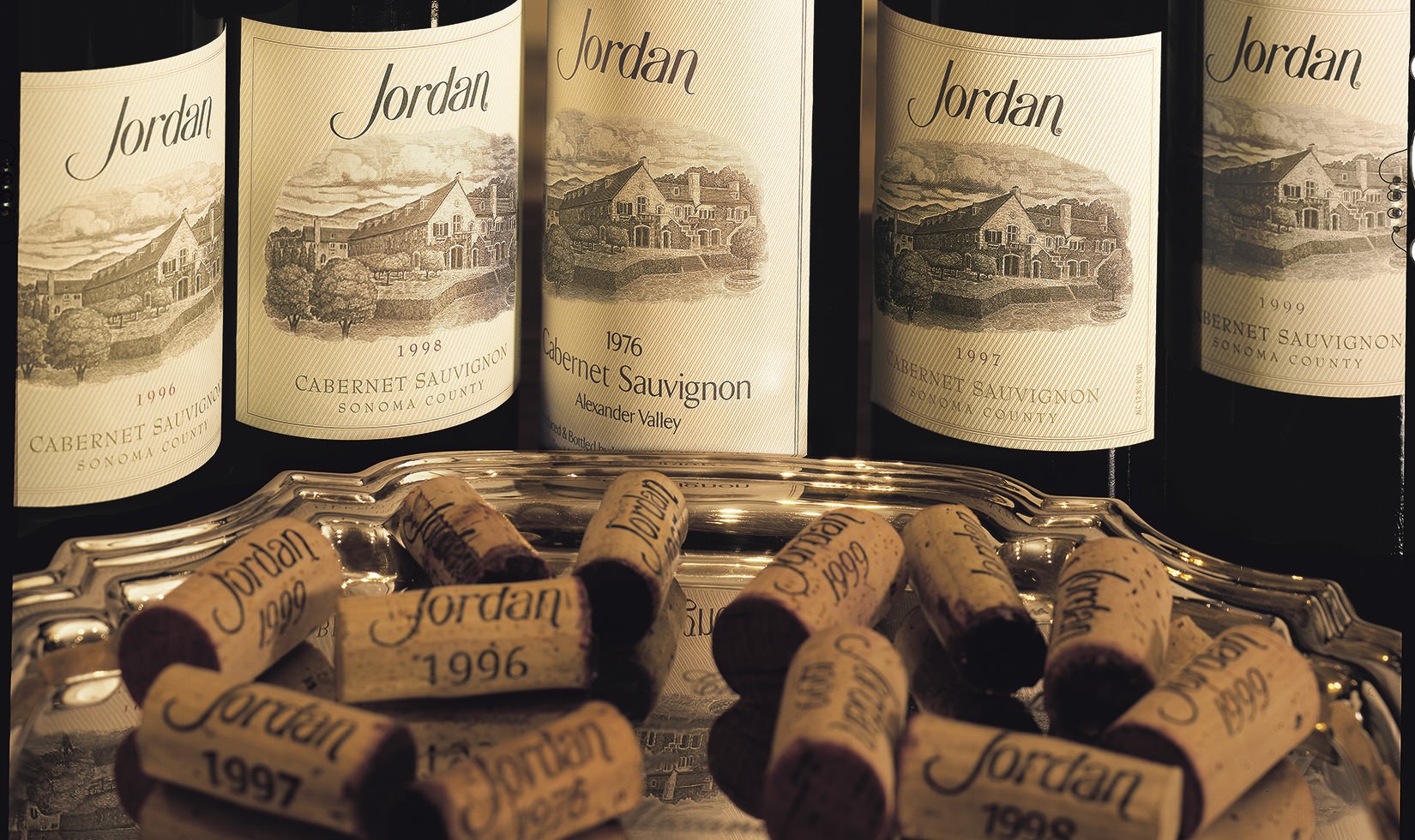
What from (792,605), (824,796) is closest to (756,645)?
(792,605)

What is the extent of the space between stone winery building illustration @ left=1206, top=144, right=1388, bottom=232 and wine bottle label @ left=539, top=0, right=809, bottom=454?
222 mm

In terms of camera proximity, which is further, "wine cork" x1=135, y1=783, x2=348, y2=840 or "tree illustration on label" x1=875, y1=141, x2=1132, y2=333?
"tree illustration on label" x1=875, y1=141, x2=1132, y2=333

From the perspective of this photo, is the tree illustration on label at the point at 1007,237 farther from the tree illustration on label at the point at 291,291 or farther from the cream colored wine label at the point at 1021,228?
the tree illustration on label at the point at 291,291

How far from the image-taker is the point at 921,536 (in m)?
0.80

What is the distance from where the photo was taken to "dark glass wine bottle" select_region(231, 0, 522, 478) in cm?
85

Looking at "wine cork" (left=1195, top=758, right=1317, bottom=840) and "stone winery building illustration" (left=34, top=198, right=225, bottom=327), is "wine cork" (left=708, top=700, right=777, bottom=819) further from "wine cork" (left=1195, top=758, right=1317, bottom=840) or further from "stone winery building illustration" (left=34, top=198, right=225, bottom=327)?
"stone winery building illustration" (left=34, top=198, right=225, bottom=327)

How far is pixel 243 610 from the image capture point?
0.70 metres

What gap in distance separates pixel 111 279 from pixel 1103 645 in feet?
1.52

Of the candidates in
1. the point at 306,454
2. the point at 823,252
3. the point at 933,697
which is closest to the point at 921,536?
the point at 933,697

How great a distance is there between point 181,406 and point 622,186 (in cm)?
24

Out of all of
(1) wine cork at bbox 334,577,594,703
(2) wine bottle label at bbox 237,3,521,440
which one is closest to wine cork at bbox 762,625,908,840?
(1) wine cork at bbox 334,577,594,703

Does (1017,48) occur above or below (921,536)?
above

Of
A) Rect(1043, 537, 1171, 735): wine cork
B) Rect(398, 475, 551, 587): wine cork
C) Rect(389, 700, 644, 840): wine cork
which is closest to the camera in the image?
Rect(389, 700, 644, 840): wine cork

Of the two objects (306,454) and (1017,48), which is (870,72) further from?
(306,454)
